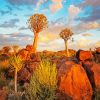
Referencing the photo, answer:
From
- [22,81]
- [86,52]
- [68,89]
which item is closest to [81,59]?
[86,52]

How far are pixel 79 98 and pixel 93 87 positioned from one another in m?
0.82

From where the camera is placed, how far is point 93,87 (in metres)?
10.2

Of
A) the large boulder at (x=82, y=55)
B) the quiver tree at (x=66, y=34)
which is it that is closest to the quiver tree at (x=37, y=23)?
the quiver tree at (x=66, y=34)

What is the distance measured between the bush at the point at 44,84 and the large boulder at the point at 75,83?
30 centimetres

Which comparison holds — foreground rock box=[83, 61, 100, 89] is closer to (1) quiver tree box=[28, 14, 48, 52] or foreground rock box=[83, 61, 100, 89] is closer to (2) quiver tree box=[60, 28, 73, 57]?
(1) quiver tree box=[28, 14, 48, 52]

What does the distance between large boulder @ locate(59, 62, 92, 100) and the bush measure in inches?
12.0

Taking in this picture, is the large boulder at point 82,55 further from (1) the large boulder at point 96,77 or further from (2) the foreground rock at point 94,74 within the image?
(1) the large boulder at point 96,77

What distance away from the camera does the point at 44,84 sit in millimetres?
9773

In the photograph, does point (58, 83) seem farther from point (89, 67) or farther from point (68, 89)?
point (89, 67)

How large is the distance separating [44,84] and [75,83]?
1072 mm

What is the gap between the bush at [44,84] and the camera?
376 inches

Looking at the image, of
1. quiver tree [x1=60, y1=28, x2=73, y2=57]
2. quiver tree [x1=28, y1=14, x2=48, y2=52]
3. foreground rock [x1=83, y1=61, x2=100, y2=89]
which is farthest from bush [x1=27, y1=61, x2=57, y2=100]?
quiver tree [x1=60, y1=28, x2=73, y2=57]

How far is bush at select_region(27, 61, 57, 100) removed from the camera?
9.54 meters

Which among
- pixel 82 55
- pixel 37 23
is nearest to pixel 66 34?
pixel 37 23
